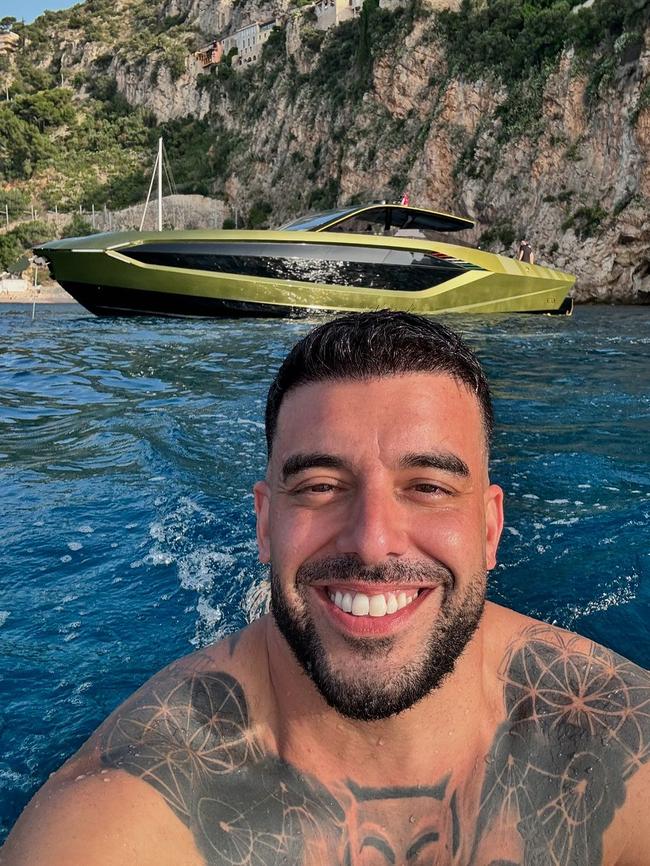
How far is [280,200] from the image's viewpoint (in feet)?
160

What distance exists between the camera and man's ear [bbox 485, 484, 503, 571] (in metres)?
1.77

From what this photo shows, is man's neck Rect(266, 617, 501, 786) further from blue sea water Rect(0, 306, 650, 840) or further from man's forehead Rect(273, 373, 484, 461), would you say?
blue sea water Rect(0, 306, 650, 840)

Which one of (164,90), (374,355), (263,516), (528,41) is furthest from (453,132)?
(164,90)

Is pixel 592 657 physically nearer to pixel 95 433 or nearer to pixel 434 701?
pixel 434 701

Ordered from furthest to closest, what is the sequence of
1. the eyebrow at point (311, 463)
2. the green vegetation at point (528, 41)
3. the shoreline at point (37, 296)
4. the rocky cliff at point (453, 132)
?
the shoreline at point (37, 296) → the green vegetation at point (528, 41) → the rocky cliff at point (453, 132) → the eyebrow at point (311, 463)

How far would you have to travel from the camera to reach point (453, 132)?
34.9 metres

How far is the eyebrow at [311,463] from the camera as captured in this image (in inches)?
62.6

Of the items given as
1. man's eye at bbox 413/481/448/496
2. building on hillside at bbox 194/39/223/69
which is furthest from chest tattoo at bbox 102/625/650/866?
building on hillside at bbox 194/39/223/69

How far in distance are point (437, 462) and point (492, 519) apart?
1.07 feet

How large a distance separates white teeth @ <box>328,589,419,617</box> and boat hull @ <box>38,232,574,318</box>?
12.9m

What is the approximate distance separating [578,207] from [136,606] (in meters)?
29.4

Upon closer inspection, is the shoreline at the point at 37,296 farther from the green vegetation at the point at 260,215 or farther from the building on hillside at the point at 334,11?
the building on hillside at the point at 334,11

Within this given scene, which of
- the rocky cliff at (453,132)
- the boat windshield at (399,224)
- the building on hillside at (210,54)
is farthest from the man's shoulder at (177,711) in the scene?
the building on hillside at (210,54)

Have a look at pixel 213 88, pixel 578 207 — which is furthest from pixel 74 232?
pixel 578 207
